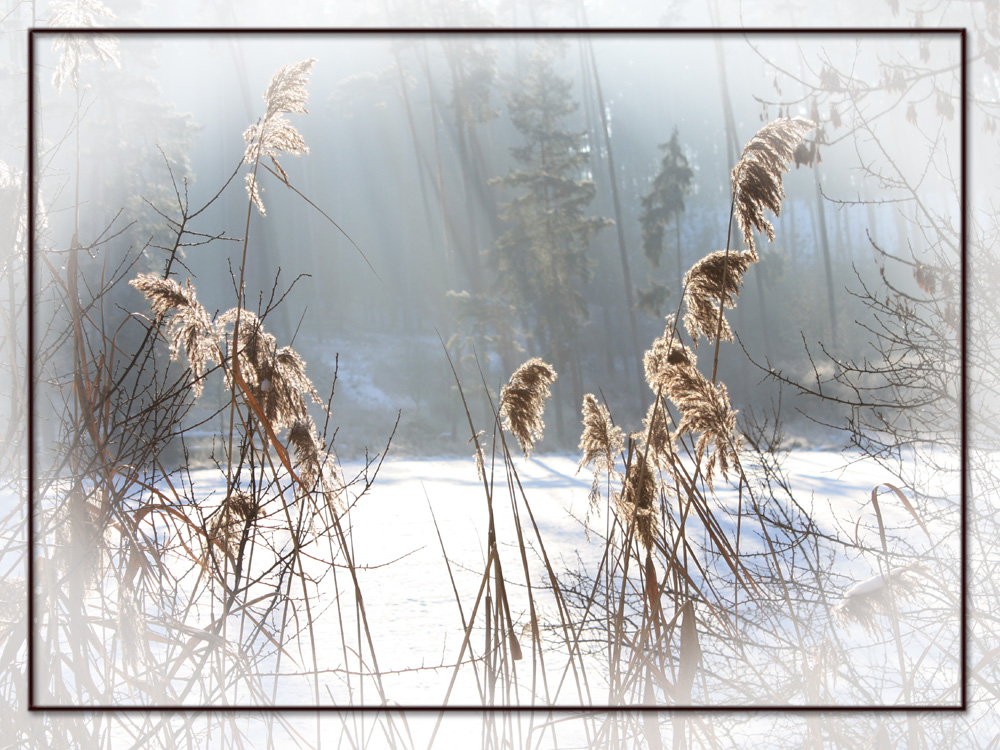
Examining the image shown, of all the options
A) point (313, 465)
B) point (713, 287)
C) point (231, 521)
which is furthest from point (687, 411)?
point (231, 521)

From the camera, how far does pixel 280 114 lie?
5.56 feet

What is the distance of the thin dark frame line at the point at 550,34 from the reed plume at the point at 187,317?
1.62 feet

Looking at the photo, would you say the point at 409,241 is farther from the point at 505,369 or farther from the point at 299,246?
the point at 505,369

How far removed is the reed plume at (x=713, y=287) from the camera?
1613 mm

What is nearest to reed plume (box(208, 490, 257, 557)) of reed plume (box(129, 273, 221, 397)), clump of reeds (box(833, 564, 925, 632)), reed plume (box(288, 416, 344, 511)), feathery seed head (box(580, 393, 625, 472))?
reed plume (box(288, 416, 344, 511))

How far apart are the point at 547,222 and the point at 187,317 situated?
94cm

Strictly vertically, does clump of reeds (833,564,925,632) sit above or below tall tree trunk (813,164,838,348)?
below

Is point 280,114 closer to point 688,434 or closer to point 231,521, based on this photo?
point 231,521

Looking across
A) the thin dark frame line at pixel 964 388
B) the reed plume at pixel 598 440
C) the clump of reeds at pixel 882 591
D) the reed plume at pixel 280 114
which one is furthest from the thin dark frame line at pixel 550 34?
the reed plume at pixel 598 440

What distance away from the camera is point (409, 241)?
5.88 ft

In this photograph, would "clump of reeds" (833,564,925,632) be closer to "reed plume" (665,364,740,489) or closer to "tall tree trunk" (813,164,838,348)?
"reed plume" (665,364,740,489)

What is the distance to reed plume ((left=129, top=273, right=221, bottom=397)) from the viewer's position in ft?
4.98

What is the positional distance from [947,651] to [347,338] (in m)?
1.78

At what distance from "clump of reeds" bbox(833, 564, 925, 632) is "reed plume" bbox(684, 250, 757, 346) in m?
0.76
